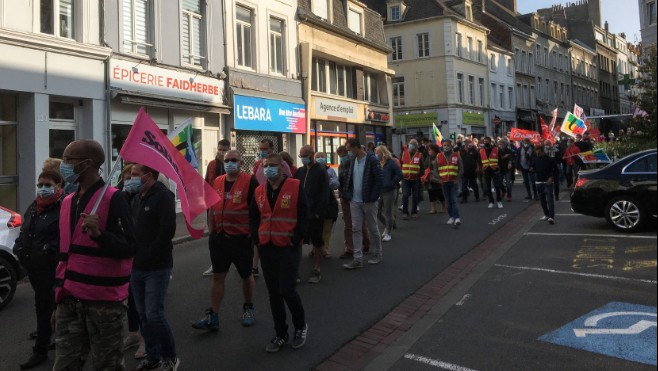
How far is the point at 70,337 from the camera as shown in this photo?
333 centimetres

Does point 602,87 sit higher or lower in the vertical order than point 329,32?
higher

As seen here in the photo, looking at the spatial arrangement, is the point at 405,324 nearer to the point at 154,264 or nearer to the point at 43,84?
the point at 154,264

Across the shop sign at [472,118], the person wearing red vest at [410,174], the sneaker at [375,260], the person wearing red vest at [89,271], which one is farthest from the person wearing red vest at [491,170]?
the shop sign at [472,118]

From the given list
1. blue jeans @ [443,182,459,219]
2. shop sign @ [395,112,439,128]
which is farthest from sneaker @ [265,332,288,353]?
shop sign @ [395,112,439,128]

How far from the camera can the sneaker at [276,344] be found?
4883mm

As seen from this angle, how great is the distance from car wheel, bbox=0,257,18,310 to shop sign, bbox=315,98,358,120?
18.2 meters

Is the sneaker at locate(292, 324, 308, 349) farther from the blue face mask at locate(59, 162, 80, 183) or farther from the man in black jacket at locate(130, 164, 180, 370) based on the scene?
the blue face mask at locate(59, 162, 80, 183)

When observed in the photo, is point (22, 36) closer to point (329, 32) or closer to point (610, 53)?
point (329, 32)

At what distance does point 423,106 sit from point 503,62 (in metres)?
12.2

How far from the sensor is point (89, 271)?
3309mm

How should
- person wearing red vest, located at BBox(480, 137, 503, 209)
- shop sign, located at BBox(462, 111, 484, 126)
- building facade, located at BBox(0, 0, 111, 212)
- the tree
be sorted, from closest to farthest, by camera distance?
the tree → building facade, located at BBox(0, 0, 111, 212) → person wearing red vest, located at BBox(480, 137, 503, 209) → shop sign, located at BBox(462, 111, 484, 126)

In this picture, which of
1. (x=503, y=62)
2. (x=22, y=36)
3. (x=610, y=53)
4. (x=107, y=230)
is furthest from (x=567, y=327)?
(x=610, y=53)

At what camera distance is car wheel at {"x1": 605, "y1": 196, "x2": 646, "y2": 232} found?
1014cm

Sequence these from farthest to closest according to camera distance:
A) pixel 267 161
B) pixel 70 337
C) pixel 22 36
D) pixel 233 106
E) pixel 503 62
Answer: pixel 503 62 → pixel 233 106 → pixel 22 36 → pixel 267 161 → pixel 70 337
